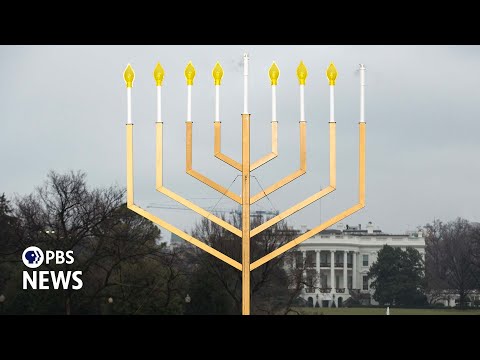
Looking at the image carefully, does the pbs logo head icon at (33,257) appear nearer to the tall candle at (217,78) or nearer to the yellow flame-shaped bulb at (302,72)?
the tall candle at (217,78)

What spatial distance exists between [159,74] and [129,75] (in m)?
0.24

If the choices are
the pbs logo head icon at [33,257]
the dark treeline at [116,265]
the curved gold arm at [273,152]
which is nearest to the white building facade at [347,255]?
the dark treeline at [116,265]

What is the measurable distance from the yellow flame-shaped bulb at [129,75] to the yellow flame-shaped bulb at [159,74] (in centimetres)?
18

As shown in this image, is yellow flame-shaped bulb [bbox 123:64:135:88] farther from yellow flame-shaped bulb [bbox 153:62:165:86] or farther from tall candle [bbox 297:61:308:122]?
tall candle [bbox 297:61:308:122]

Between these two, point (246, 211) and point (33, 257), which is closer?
point (246, 211)

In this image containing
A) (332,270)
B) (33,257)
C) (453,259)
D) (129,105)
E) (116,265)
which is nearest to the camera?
(129,105)

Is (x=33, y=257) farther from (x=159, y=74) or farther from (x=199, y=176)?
(x=159, y=74)

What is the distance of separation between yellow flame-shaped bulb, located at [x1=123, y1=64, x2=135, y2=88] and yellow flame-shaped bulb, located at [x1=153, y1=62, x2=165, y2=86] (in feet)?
0.60

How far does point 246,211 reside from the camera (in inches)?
324

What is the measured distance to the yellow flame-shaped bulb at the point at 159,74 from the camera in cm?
820

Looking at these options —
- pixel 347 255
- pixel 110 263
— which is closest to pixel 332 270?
pixel 347 255

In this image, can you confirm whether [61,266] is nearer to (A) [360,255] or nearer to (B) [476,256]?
(B) [476,256]
